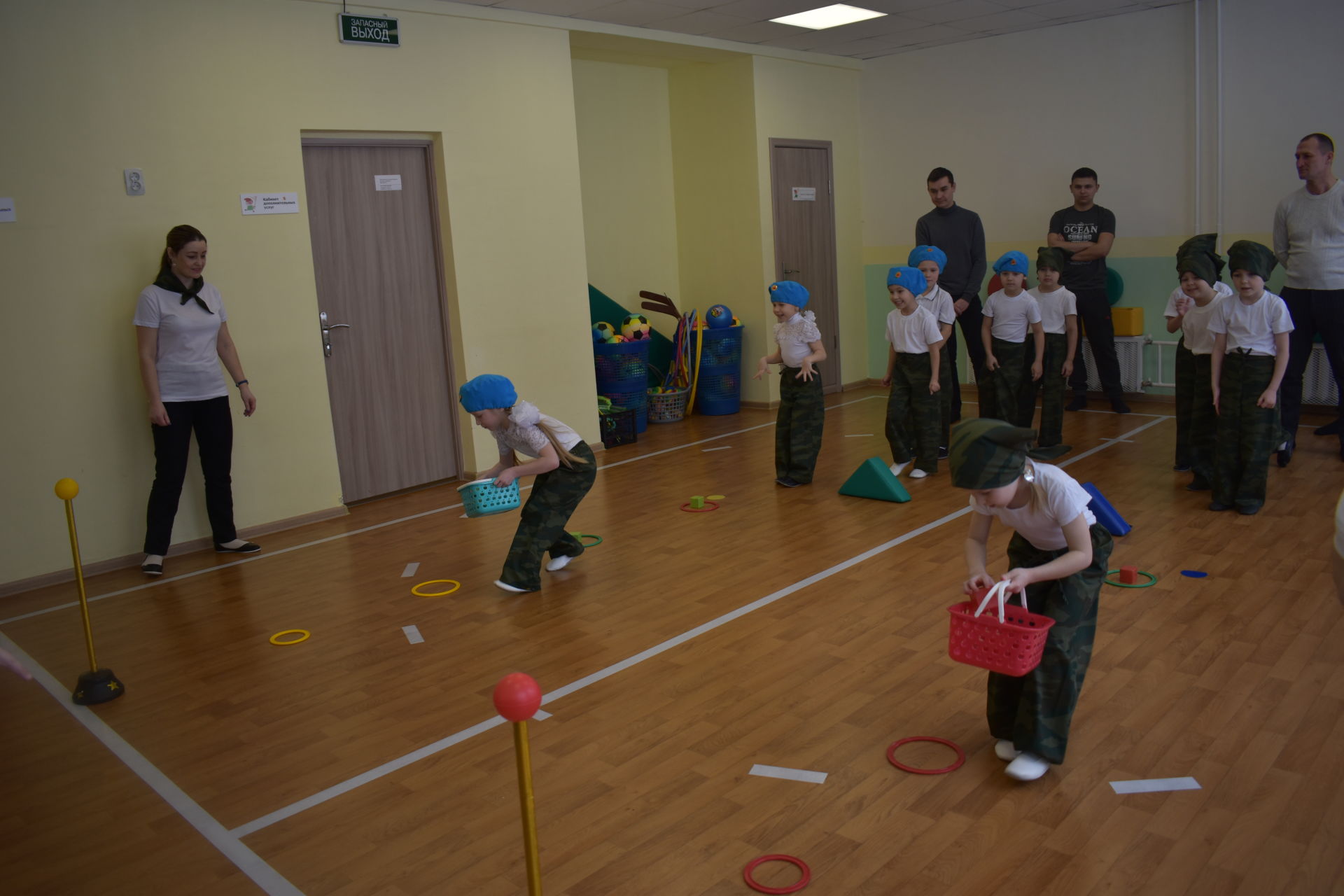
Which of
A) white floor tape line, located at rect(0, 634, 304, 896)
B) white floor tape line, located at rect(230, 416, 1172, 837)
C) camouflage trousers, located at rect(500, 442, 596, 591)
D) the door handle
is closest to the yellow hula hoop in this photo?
camouflage trousers, located at rect(500, 442, 596, 591)

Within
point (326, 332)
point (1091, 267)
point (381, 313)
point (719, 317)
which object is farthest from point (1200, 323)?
point (326, 332)

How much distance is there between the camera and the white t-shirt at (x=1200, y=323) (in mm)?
5941

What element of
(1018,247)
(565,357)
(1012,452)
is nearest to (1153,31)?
(1018,247)

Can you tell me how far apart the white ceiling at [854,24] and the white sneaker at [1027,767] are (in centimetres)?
635

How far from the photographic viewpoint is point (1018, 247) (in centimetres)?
1013

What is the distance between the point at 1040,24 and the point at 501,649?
316 inches

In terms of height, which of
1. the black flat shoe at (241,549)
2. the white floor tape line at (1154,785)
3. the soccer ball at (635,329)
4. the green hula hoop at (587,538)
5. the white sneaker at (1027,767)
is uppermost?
the soccer ball at (635,329)

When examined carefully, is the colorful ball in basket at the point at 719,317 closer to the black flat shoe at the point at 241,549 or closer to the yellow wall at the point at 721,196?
the yellow wall at the point at 721,196

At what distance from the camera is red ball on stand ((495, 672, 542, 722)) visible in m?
1.98

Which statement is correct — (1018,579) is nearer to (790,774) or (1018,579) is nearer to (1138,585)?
(790,774)

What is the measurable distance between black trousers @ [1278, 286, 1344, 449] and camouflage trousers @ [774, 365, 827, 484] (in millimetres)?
3117

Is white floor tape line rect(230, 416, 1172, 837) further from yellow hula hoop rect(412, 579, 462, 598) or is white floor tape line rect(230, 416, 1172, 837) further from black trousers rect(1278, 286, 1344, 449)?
black trousers rect(1278, 286, 1344, 449)

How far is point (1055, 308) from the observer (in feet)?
24.6

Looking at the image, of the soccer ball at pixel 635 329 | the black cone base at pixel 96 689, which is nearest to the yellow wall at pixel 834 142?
the soccer ball at pixel 635 329
